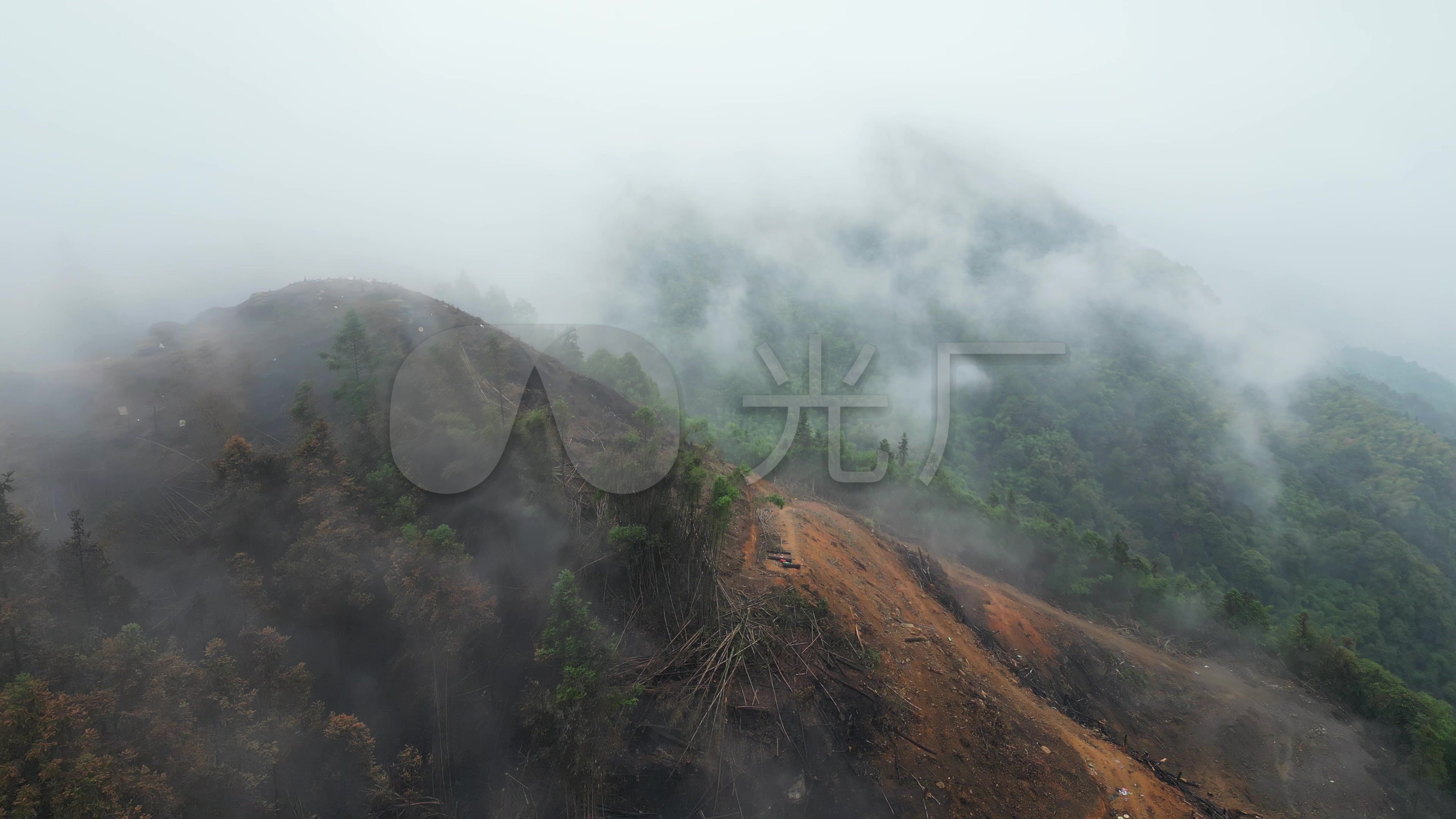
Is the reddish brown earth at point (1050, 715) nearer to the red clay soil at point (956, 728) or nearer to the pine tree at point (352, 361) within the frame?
the red clay soil at point (956, 728)

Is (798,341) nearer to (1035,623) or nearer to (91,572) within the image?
(1035,623)

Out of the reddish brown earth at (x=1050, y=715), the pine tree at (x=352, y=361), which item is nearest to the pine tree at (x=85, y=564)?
the pine tree at (x=352, y=361)

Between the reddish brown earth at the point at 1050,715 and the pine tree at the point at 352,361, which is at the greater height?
the pine tree at the point at 352,361

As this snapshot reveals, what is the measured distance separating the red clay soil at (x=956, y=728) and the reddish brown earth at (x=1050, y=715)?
0.14ft

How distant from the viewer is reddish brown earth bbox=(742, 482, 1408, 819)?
1339cm

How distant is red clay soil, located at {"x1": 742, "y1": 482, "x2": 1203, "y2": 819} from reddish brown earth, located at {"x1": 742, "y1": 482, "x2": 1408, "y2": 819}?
0.04m

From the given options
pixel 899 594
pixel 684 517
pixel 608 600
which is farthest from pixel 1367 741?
pixel 608 600

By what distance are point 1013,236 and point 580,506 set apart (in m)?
164

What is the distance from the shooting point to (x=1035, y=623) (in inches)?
855

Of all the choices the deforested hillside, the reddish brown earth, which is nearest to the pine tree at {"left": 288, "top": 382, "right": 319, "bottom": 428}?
the deforested hillside

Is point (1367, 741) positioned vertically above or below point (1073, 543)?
below

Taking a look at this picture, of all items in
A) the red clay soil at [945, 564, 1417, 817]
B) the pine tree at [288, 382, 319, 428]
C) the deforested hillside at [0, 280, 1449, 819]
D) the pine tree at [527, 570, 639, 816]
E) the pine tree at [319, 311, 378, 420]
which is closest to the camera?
the deforested hillside at [0, 280, 1449, 819]

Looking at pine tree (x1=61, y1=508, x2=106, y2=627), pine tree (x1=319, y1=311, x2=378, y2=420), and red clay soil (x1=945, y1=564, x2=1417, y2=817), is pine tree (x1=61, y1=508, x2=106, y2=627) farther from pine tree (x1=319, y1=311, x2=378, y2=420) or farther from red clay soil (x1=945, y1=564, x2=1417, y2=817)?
red clay soil (x1=945, y1=564, x2=1417, y2=817)

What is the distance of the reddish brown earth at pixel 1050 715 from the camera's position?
13.4 metres
